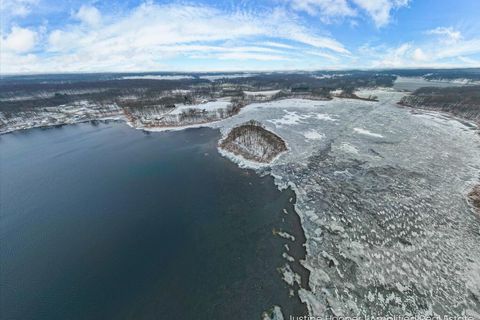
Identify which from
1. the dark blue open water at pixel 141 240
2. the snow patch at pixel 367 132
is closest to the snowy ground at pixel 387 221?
the snow patch at pixel 367 132

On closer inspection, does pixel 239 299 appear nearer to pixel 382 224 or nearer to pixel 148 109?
pixel 382 224

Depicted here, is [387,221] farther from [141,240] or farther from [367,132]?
[367,132]

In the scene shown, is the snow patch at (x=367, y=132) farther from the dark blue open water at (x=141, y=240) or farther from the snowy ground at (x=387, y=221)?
the dark blue open water at (x=141, y=240)

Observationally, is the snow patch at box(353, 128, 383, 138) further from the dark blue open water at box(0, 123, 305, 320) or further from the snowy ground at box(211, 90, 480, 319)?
the dark blue open water at box(0, 123, 305, 320)

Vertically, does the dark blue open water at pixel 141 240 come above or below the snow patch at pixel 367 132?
below

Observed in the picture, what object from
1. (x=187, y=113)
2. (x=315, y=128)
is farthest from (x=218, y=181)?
(x=187, y=113)

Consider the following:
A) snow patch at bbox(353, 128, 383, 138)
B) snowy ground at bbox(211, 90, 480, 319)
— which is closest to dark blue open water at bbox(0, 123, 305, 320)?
snowy ground at bbox(211, 90, 480, 319)
